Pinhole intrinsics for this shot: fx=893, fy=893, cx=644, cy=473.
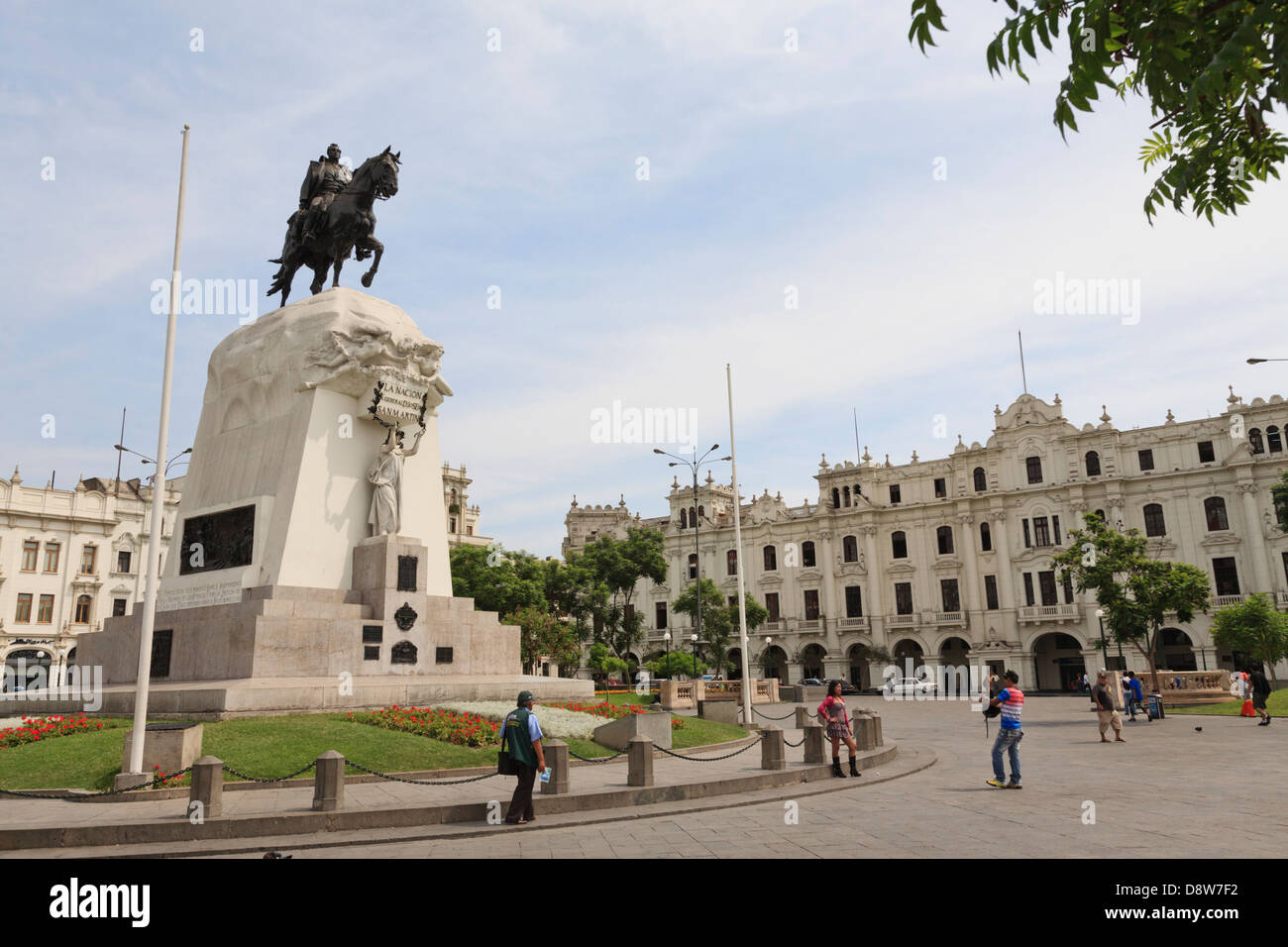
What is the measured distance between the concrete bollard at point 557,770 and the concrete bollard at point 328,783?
7.76 feet

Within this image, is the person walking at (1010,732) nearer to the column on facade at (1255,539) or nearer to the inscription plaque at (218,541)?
the inscription plaque at (218,541)

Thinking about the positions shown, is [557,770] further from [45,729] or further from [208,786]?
[45,729]

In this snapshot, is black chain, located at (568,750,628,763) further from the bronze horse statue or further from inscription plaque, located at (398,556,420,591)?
the bronze horse statue

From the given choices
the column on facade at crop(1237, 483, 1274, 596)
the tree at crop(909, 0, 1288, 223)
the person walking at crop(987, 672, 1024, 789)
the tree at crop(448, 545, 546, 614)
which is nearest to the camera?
the tree at crop(909, 0, 1288, 223)

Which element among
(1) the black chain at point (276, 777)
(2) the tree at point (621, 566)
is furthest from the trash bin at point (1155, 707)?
(2) the tree at point (621, 566)

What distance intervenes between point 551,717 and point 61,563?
47218mm

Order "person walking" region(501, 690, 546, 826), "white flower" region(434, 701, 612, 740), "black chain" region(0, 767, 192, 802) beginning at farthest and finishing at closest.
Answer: "white flower" region(434, 701, 612, 740) → "black chain" region(0, 767, 192, 802) → "person walking" region(501, 690, 546, 826)

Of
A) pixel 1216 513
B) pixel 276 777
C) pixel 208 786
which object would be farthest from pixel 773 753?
pixel 1216 513

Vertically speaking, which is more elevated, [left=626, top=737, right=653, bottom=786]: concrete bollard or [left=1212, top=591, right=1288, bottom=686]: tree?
[left=1212, top=591, right=1288, bottom=686]: tree

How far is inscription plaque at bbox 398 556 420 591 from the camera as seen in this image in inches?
699

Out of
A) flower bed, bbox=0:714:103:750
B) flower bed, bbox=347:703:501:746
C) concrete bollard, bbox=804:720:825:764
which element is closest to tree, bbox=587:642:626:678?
flower bed, bbox=347:703:501:746

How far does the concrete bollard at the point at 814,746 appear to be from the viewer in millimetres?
14469

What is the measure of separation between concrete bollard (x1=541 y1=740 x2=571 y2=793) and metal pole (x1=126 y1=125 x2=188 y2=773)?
16.4ft
